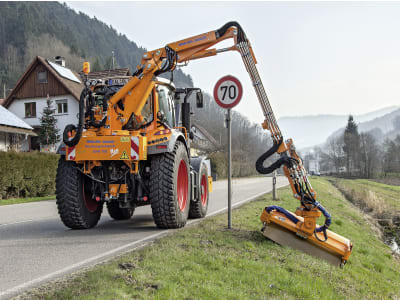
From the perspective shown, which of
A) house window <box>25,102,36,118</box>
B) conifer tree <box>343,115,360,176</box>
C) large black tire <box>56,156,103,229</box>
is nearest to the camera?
large black tire <box>56,156,103,229</box>

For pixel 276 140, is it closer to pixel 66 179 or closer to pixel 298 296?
pixel 298 296

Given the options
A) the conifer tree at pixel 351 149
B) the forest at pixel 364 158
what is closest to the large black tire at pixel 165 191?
the forest at pixel 364 158

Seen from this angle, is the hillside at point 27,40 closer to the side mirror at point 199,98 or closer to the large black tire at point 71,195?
the side mirror at point 199,98

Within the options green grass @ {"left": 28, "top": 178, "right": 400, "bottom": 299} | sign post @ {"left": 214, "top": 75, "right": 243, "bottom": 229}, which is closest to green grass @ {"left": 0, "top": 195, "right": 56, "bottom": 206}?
sign post @ {"left": 214, "top": 75, "right": 243, "bottom": 229}

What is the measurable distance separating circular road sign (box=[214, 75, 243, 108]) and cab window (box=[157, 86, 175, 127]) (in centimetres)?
120

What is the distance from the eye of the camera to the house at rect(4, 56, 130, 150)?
32.6 meters

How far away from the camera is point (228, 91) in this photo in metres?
7.14

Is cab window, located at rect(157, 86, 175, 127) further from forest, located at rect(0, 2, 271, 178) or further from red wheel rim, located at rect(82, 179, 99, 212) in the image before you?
forest, located at rect(0, 2, 271, 178)

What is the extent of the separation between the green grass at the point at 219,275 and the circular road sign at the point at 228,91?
239 cm

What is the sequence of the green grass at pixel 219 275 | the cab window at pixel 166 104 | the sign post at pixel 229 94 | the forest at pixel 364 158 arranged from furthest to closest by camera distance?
the forest at pixel 364 158 < the cab window at pixel 166 104 < the sign post at pixel 229 94 < the green grass at pixel 219 275

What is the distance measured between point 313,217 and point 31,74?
33.4m

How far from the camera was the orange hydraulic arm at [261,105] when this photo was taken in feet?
19.3

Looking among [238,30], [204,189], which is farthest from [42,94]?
[238,30]

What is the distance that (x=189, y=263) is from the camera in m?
4.45
